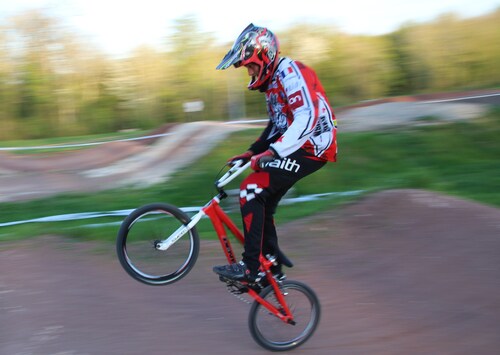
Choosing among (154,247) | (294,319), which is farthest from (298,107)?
(294,319)

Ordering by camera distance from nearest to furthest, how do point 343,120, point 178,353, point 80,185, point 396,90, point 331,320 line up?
point 178,353 → point 331,320 → point 80,185 → point 343,120 → point 396,90

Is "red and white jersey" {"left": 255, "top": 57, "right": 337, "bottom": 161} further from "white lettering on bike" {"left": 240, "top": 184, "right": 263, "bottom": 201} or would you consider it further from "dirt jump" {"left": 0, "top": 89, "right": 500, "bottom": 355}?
"dirt jump" {"left": 0, "top": 89, "right": 500, "bottom": 355}

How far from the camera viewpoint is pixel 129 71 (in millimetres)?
32156

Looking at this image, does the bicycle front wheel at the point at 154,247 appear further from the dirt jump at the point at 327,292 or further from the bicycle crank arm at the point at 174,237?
the dirt jump at the point at 327,292

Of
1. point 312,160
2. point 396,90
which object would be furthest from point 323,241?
point 396,90

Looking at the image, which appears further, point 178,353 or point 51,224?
point 51,224

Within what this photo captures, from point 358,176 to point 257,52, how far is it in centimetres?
669

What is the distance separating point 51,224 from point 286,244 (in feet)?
11.1

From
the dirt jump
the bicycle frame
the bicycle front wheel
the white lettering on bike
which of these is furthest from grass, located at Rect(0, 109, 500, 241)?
the white lettering on bike

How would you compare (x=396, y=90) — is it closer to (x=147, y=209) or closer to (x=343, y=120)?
(x=343, y=120)

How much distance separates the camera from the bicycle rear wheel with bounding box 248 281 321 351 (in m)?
4.32

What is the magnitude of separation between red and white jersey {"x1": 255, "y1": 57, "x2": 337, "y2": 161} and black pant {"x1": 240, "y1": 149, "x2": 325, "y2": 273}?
119 millimetres

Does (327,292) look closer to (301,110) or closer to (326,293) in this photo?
(326,293)

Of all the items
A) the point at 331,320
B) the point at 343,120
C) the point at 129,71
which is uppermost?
the point at 129,71
